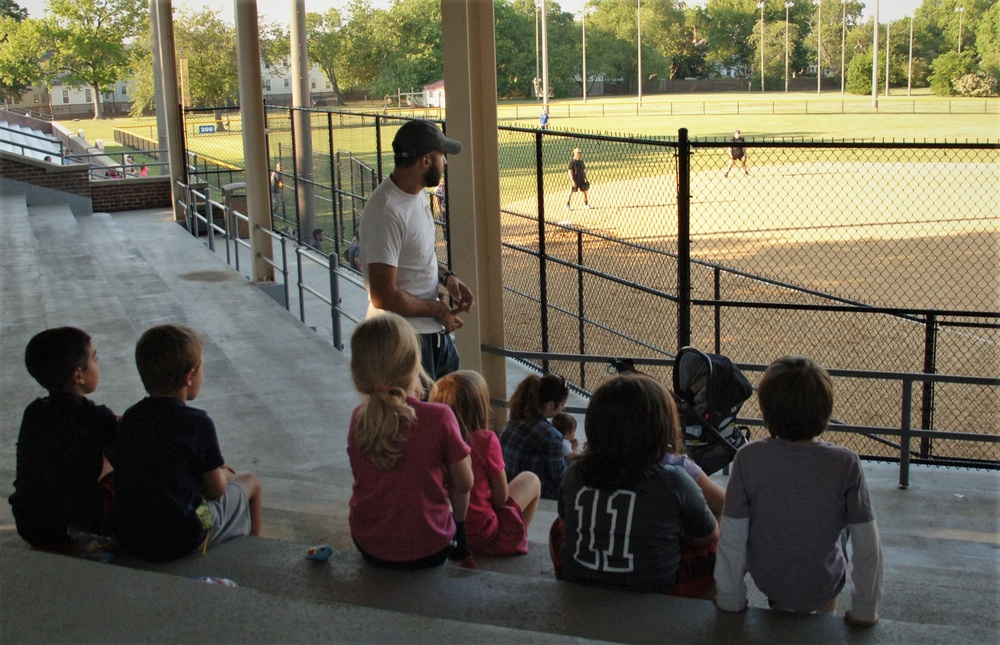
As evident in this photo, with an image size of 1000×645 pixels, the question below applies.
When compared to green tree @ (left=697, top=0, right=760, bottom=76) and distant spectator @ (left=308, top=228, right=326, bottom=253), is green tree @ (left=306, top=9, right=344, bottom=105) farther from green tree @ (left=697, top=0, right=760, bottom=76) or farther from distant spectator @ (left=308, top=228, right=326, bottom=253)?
distant spectator @ (left=308, top=228, right=326, bottom=253)

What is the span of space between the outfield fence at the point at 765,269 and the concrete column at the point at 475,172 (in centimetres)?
25

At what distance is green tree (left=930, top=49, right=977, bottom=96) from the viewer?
3816 cm

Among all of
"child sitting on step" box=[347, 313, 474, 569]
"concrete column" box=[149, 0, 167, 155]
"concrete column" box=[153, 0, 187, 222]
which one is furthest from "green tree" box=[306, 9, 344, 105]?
"child sitting on step" box=[347, 313, 474, 569]

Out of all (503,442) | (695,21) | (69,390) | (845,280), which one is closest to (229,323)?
(503,442)

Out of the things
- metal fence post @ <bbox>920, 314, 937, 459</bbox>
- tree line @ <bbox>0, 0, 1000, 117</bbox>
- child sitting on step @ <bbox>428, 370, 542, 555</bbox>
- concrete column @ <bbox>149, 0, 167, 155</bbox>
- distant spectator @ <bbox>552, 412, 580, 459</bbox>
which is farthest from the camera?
tree line @ <bbox>0, 0, 1000, 117</bbox>

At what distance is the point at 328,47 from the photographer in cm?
3497

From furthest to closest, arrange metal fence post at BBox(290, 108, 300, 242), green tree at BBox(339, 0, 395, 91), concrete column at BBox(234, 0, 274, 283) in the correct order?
1. green tree at BBox(339, 0, 395, 91)
2. metal fence post at BBox(290, 108, 300, 242)
3. concrete column at BBox(234, 0, 274, 283)

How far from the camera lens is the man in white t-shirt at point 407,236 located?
4.02m

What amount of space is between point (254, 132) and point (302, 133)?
20.6 ft

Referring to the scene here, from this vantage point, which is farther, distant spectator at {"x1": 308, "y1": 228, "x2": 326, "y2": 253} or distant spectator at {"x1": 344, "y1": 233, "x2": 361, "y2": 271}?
distant spectator at {"x1": 308, "y1": 228, "x2": 326, "y2": 253}

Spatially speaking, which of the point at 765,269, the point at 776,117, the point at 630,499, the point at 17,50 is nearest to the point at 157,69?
the point at 765,269

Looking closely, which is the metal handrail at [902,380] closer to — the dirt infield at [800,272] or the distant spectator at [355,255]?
the distant spectator at [355,255]

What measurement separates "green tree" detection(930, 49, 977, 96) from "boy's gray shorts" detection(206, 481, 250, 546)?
39662 millimetres

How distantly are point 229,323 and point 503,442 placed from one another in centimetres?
588
